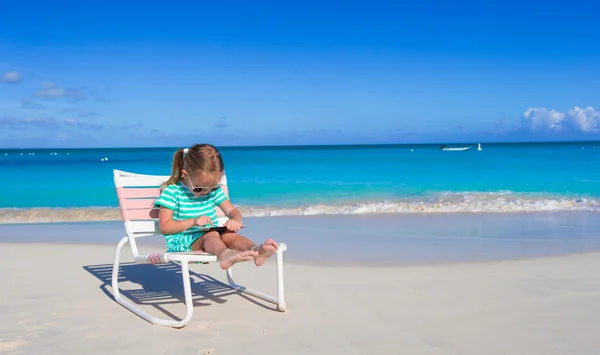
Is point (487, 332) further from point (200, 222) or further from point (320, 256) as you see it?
point (320, 256)

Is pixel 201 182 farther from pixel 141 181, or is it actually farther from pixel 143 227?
pixel 141 181

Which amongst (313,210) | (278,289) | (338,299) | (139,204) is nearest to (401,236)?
(338,299)

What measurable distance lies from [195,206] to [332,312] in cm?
131

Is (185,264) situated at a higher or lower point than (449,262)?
higher

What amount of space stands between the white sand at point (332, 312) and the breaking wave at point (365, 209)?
247 inches

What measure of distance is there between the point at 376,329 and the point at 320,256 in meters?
2.69

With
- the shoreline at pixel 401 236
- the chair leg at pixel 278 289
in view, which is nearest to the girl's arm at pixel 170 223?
the chair leg at pixel 278 289

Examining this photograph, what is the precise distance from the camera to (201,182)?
4277 millimetres

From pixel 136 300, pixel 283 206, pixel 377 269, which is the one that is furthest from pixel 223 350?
pixel 283 206

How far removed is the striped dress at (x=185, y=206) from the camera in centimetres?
427

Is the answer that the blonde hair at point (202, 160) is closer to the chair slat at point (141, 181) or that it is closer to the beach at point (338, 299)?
the chair slat at point (141, 181)

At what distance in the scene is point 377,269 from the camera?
5645 mm

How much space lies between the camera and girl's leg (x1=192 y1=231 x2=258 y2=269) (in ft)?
12.2

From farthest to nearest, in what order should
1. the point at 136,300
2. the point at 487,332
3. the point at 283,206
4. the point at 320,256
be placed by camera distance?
1. the point at 283,206
2. the point at 320,256
3. the point at 136,300
4. the point at 487,332
